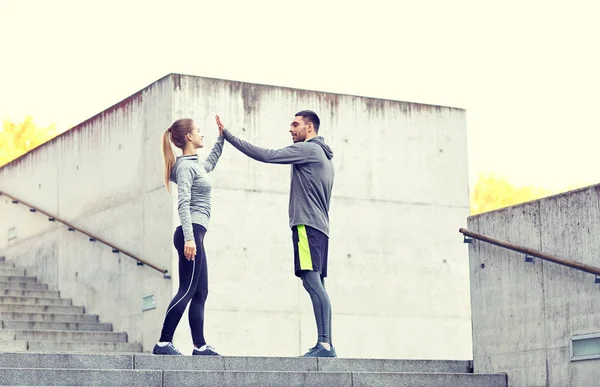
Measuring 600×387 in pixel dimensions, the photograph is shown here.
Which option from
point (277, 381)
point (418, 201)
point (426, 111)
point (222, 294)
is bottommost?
point (277, 381)

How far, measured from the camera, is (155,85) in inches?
668

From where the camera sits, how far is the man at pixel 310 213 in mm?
9539

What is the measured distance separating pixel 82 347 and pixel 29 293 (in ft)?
10.1

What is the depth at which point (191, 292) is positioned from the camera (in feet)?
30.9

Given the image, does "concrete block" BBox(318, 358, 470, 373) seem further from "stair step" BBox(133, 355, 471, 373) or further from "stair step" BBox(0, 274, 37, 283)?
"stair step" BBox(0, 274, 37, 283)

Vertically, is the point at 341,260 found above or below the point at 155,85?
below

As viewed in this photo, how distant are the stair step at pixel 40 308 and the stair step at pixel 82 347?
1467 millimetres

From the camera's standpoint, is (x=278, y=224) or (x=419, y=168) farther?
(x=419, y=168)

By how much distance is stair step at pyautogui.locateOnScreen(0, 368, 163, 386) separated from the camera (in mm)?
8344

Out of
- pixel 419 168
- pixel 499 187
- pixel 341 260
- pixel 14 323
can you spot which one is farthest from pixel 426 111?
pixel 499 187

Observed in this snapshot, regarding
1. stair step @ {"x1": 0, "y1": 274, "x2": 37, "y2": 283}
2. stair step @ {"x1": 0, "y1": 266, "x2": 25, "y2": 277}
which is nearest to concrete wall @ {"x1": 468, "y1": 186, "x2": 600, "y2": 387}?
stair step @ {"x1": 0, "y1": 274, "x2": 37, "y2": 283}

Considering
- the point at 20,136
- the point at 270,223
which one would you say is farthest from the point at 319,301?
the point at 20,136

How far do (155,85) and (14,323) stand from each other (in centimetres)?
362

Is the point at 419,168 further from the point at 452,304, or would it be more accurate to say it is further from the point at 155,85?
the point at 155,85
